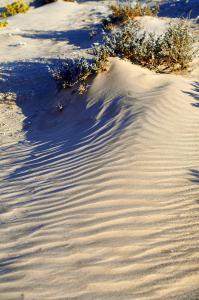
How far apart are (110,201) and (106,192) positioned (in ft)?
0.59

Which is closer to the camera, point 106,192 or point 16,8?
point 106,192

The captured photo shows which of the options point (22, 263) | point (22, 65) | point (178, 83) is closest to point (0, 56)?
point (22, 65)

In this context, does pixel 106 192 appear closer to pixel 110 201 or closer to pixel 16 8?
pixel 110 201

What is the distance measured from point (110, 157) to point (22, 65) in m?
5.91

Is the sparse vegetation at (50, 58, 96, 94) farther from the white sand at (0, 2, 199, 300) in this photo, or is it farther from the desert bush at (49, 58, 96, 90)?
the white sand at (0, 2, 199, 300)

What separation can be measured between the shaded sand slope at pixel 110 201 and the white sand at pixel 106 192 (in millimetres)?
11

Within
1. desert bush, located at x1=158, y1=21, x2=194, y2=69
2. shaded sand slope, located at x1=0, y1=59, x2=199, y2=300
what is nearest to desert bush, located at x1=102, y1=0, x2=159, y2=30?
desert bush, located at x1=158, y1=21, x2=194, y2=69

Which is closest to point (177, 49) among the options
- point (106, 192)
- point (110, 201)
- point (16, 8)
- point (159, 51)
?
point (159, 51)

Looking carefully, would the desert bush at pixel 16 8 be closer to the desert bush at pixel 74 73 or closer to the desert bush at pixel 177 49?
the desert bush at pixel 74 73

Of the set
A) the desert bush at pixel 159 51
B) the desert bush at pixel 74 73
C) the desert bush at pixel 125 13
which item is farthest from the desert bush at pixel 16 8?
the desert bush at pixel 159 51

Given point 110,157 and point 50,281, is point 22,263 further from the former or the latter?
point 110,157

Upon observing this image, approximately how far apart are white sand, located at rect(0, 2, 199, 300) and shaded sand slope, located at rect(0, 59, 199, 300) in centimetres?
1

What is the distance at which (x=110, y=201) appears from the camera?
13.3 feet

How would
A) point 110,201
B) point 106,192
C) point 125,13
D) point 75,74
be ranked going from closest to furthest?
point 110,201 < point 106,192 < point 75,74 < point 125,13
